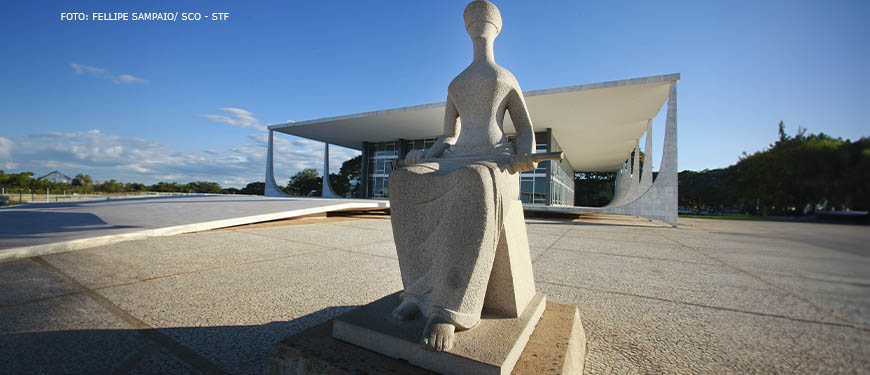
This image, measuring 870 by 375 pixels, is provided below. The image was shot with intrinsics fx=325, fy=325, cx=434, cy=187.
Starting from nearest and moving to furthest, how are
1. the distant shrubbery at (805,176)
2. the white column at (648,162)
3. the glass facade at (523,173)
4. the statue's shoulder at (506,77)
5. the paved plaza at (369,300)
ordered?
1. the distant shrubbery at (805,176)
2. the paved plaza at (369,300)
3. the statue's shoulder at (506,77)
4. the white column at (648,162)
5. the glass facade at (523,173)

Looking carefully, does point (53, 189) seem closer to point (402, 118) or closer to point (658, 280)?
point (402, 118)

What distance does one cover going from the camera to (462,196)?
1.78 m

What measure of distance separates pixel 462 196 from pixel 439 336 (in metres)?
0.72

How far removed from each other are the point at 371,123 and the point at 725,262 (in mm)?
18506

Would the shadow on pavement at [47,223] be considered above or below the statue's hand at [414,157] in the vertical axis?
below

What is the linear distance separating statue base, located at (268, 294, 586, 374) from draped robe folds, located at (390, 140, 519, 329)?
172 mm

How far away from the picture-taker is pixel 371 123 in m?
20.7

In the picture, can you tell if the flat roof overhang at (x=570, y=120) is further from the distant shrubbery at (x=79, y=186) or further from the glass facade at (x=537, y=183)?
the distant shrubbery at (x=79, y=186)

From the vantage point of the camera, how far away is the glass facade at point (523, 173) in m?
20.8

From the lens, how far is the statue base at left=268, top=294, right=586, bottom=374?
1.55 metres

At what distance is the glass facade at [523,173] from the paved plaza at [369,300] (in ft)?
50.5

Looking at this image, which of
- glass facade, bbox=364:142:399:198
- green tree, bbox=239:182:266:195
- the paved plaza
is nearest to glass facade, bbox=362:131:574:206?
glass facade, bbox=364:142:399:198

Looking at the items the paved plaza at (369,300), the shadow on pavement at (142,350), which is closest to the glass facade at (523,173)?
the paved plaza at (369,300)

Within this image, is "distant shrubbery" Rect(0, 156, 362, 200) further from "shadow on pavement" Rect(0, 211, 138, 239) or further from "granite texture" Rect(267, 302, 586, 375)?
"granite texture" Rect(267, 302, 586, 375)
